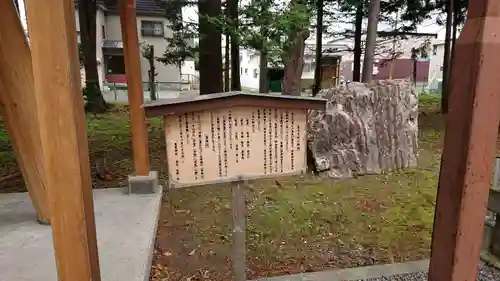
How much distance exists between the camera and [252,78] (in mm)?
32188

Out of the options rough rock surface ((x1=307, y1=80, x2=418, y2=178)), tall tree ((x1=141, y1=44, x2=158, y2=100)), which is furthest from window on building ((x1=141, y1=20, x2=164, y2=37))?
rough rock surface ((x1=307, y1=80, x2=418, y2=178))

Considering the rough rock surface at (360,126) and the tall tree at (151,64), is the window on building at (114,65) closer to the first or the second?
the tall tree at (151,64)

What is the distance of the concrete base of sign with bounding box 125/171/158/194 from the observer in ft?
14.5

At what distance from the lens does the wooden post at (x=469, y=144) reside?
1233 millimetres

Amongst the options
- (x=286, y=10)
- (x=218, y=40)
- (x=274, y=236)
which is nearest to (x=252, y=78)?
(x=218, y=40)

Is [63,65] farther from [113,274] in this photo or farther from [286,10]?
[286,10]

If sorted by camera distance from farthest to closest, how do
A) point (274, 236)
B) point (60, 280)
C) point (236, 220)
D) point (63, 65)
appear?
point (274, 236), point (236, 220), point (60, 280), point (63, 65)

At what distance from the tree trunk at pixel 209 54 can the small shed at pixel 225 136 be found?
5223 mm

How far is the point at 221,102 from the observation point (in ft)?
8.71

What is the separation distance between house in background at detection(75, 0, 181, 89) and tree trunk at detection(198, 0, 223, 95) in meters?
15.2

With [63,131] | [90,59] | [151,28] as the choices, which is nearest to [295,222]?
[63,131]

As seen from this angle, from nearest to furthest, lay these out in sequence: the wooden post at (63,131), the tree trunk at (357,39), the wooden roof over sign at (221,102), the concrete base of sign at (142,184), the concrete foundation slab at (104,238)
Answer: the wooden post at (63,131), the wooden roof over sign at (221,102), the concrete foundation slab at (104,238), the concrete base of sign at (142,184), the tree trunk at (357,39)

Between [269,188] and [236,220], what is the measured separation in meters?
2.91

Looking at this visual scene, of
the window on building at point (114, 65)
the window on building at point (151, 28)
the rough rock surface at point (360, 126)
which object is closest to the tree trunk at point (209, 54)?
the rough rock surface at point (360, 126)
